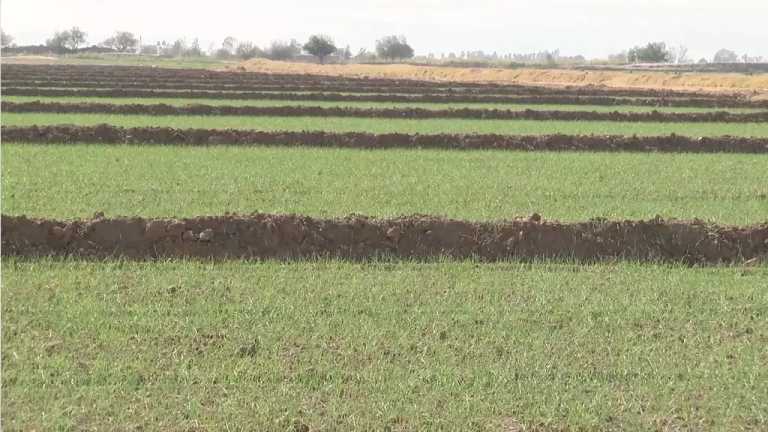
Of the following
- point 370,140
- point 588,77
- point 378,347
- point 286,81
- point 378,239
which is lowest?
A: point 378,347

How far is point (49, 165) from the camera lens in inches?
542

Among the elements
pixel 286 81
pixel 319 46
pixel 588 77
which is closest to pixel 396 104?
pixel 286 81

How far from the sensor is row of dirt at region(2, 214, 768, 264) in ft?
28.5

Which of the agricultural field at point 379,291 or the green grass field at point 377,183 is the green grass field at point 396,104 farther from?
the agricultural field at point 379,291

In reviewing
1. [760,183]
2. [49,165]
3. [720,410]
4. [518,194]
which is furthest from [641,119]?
[720,410]

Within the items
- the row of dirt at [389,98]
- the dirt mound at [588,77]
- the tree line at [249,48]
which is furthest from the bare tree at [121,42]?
the row of dirt at [389,98]

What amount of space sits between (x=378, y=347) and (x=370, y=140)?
1205cm

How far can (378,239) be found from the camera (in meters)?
9.05

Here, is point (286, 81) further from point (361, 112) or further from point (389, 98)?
A: point (361, 112)

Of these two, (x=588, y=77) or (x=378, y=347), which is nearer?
(x=378, y=347)

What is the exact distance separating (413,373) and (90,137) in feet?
45.0

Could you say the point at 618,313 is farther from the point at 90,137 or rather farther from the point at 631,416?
the point at 90,137

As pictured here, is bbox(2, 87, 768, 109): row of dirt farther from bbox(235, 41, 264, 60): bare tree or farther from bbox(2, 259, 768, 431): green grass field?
bbox(235, 41, 264, 60): bare tree

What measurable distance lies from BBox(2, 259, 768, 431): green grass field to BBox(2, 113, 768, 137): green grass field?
12720 millimetres
